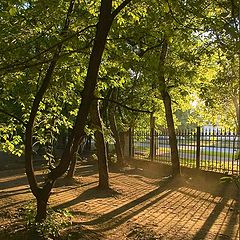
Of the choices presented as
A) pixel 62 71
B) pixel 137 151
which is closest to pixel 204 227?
pixel 62 71

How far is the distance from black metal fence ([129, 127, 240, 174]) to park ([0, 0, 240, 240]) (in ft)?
0.18

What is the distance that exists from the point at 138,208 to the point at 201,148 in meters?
6.48

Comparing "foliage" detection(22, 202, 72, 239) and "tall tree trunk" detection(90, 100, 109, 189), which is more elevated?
"tall tree trunk" detection(90, 100, 109, 189)

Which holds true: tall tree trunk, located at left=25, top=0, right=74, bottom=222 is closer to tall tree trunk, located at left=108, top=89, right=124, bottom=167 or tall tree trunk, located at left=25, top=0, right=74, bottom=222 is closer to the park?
the park

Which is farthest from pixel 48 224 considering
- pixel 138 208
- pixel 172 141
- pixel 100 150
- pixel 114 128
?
pixel 114 128

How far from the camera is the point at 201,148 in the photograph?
14891 millimetres

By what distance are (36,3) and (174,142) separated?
964 cm

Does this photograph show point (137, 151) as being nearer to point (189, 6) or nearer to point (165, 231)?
point (165, 231)

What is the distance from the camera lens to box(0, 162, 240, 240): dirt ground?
273 inches

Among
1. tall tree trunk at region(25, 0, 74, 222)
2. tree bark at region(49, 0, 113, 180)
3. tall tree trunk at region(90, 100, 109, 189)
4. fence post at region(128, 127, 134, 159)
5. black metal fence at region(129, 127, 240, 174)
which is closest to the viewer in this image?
tree bark at region(49, 0, 113, 180)

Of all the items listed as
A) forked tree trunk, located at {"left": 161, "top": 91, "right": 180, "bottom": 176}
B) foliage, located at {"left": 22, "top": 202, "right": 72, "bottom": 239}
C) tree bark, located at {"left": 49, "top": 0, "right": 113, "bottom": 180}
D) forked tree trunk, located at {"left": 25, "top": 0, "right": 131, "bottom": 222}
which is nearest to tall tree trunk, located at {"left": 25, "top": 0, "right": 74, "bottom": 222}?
forked tree trunk, located at {"left": 25, "top": 0, "right": 131, "bottom": 222}

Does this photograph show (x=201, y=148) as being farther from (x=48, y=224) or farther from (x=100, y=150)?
(x=48, y=224)

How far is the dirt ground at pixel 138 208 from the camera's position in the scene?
273 inches

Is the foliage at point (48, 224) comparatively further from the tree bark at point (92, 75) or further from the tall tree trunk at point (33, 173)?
the tree bark at point (92, 75)
